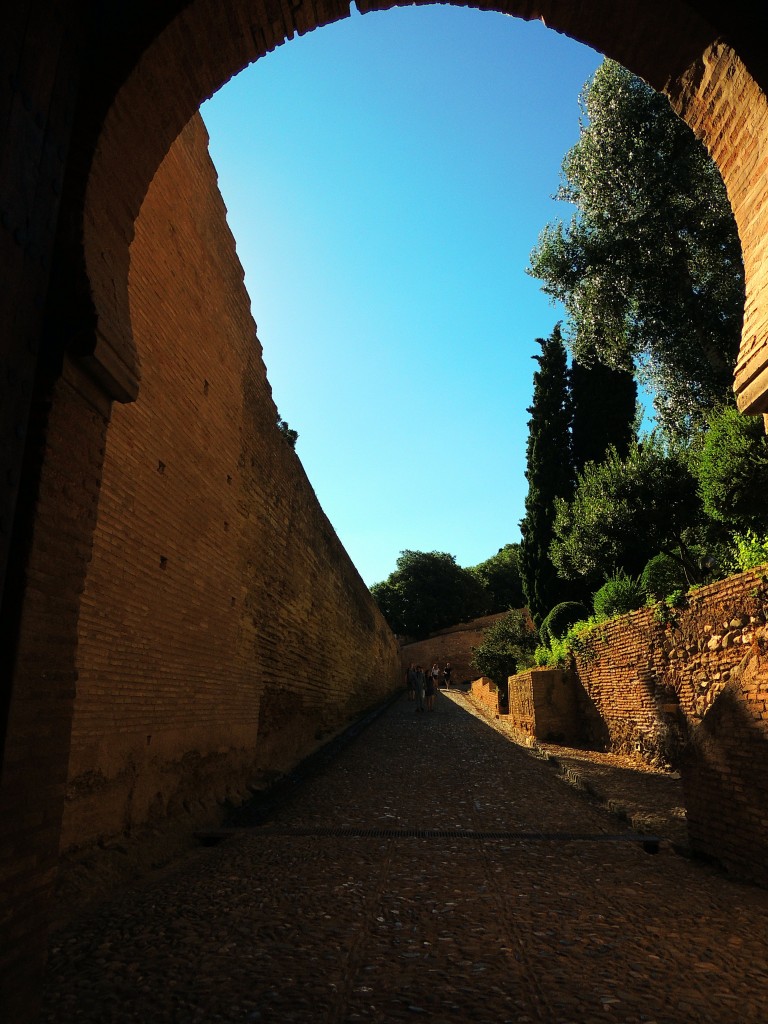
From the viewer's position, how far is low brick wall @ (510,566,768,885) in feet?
13.2

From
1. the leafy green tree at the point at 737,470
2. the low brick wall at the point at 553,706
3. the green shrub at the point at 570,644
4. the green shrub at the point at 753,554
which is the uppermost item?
the leafy green tree at the point at 737,470

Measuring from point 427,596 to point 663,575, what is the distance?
42418mm

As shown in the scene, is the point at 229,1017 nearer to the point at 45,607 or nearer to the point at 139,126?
the point at 45,607

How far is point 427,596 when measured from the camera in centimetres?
5325

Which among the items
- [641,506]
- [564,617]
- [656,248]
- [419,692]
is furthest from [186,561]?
[419,692]

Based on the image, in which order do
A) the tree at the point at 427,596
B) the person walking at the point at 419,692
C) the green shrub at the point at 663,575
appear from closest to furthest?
the green shrub at the point at 663,575 → the person walking at the point at 419,692 → the tree at the point at 427,596

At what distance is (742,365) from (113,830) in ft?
15.8

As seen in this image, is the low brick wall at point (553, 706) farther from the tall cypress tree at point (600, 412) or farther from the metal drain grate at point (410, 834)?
the tall cypress tree at point (600, 412)

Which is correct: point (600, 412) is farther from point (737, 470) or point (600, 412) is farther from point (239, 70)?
point (239, 70)

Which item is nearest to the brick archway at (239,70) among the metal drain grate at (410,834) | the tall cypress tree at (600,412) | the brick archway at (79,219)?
the brick archway at (79,219)

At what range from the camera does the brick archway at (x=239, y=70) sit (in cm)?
267

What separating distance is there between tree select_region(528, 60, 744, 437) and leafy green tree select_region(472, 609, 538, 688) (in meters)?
8.33

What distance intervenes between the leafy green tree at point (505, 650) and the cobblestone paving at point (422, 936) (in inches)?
530

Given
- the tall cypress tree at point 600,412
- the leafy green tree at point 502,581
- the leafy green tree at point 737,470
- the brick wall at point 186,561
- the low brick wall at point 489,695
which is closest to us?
the brick wall at point 186,561
